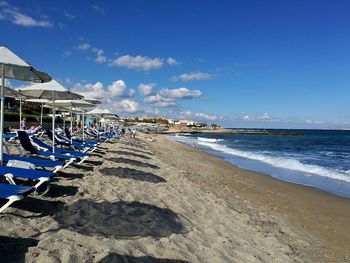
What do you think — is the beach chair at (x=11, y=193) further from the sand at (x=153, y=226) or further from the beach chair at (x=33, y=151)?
the beach chair at (x=33, y=151)

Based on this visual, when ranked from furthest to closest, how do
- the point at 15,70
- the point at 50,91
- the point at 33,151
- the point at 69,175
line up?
1. the point at 50,91
2. the point at 33,151
3. the point at 69,175
4. the point at 15,70

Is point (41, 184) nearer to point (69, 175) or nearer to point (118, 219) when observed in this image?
point (118, 219)

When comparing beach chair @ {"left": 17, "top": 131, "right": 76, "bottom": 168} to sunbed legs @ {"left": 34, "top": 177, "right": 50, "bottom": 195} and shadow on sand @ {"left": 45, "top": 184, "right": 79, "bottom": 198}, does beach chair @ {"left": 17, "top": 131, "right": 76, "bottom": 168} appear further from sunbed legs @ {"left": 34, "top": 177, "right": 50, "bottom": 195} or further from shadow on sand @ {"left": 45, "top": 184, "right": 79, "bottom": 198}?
sunbed legs @ {"left": 34, "top": 177, "right": 50, "bottom": 195}

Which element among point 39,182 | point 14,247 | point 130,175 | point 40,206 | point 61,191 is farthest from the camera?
point 130,175

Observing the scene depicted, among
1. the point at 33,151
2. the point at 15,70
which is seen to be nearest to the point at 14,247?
the point at 15,70

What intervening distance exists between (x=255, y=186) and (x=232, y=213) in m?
5.10

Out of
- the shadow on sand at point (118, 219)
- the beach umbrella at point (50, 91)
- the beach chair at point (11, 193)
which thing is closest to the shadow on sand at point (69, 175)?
the beach umbrella at point (50, 91)

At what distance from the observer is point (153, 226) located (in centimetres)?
446

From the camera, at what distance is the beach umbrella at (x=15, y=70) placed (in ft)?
16.0

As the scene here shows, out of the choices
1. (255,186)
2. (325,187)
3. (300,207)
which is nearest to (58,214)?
(300,207)

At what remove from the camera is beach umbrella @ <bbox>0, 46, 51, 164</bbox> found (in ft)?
16.0

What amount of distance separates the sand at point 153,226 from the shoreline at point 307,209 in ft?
0.11

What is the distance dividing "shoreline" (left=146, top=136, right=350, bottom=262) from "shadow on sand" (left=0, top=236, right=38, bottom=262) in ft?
12.7

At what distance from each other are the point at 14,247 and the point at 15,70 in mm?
3008
